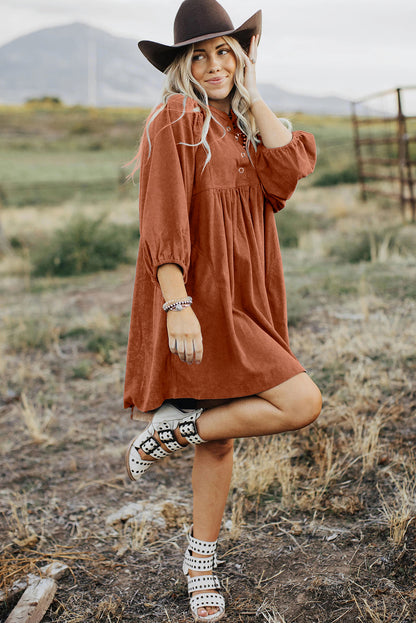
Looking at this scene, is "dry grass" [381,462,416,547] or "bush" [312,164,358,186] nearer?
"dry grass" [381,462,416,547]

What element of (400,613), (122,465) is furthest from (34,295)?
(400,613)

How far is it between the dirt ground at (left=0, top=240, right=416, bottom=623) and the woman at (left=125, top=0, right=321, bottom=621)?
0.38 m

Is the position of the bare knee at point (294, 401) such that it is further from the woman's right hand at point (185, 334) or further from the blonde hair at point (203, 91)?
the blonde hair at point (203, 91)

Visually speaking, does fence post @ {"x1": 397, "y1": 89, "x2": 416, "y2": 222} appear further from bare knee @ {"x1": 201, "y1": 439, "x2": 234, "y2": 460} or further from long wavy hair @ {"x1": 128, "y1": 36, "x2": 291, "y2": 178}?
bare knee @ {"x1": 201, "y1": 439, "x2": 234, "y2": 460}

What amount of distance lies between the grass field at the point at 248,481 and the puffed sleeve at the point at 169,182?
131 cm

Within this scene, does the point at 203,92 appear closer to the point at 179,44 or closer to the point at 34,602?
the point at 179,44

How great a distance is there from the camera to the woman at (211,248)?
6.26 feet

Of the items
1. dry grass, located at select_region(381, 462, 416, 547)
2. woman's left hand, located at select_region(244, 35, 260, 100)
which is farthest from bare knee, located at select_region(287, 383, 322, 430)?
woman's left hand, located at select_region(244, 35, 260, 100)

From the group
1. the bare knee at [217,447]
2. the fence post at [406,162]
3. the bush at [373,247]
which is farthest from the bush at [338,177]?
the bare knee at [217,447]

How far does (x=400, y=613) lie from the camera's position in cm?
207

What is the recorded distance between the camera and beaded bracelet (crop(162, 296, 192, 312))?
6.15 feet

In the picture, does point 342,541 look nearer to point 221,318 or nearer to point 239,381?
point 239,381

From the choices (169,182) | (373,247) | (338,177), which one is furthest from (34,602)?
(338,177)

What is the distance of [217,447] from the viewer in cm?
221
